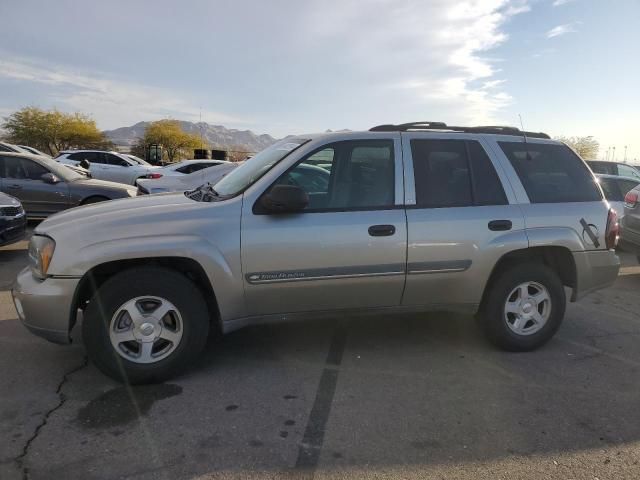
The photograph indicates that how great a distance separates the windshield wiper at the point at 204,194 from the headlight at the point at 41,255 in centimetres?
108

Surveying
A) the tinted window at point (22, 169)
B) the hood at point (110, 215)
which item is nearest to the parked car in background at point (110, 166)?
the tinted window at point (22, 169)

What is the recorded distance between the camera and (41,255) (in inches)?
138

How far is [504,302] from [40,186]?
8434 mm

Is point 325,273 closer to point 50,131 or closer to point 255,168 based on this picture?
point 255,168

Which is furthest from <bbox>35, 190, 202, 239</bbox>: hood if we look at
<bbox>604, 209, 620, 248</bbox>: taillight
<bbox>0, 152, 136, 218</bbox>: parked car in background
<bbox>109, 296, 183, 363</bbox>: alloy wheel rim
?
<bbox>0, 152, 136, 218</bbox>: parked car in background

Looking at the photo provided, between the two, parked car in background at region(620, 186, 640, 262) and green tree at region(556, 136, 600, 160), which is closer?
parked car in background at region(620, 186, 640, 262)

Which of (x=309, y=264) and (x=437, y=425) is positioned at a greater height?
(x=309, y=264)

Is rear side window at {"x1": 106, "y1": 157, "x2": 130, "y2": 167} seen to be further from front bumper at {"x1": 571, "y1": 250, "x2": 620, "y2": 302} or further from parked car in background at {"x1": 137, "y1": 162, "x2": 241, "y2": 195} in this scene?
front bumper at {"x1": 571, "y1": 250, "x2": 620, "y2": 302}

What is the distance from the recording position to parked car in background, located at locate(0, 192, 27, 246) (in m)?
7.06

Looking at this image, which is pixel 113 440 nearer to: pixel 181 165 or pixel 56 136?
pixel 181 165

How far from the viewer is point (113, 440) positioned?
2889mm

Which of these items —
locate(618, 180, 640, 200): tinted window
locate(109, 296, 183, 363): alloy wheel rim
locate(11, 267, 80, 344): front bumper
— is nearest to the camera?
locate(11, 267, 80, 344): front bumper

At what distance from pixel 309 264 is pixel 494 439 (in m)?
1.62

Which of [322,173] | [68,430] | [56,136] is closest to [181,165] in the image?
[322,173]
